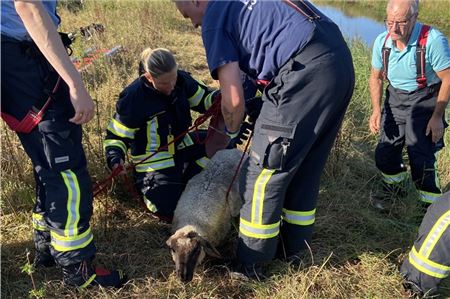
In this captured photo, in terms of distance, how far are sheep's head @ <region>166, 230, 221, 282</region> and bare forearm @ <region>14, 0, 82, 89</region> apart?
1323 mm

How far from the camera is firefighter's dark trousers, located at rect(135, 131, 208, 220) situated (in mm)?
3801

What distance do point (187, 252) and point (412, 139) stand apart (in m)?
2.47

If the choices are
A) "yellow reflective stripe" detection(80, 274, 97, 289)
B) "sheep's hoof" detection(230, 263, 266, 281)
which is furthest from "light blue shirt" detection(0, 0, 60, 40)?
"sheep's hoof" detection(230, 263, 266, 281)

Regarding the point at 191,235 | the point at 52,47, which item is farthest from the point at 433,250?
the point at 52,47

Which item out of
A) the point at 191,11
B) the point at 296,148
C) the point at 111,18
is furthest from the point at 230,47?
the point at 111,18

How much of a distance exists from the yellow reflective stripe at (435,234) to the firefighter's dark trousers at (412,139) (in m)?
1.27

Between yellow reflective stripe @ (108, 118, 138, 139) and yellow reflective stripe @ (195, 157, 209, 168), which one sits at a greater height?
yellow reflective stripe @ (108, 118, 138, 139)

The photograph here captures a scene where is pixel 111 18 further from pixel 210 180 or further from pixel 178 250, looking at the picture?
pixel 178 250

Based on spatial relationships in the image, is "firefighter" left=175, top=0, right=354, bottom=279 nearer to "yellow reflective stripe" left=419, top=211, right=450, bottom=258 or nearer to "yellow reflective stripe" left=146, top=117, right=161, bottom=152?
"yellow reflective stripe" left=419, top=211, right=450, bottom=258

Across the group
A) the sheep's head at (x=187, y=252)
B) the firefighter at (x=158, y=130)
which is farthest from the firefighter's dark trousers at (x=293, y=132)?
the firefighter at (x=158, y=130)

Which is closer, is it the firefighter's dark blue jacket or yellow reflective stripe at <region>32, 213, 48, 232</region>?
yellow reflective stripe at <region>32, 213, 48, 232</region>

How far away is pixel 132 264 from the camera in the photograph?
329 cm

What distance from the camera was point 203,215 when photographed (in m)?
3.44

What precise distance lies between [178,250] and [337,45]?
1776 millimetres
